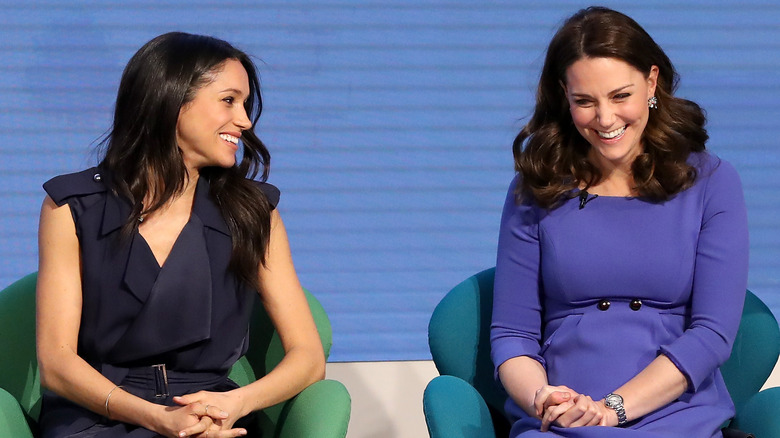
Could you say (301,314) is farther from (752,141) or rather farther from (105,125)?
(752,141)

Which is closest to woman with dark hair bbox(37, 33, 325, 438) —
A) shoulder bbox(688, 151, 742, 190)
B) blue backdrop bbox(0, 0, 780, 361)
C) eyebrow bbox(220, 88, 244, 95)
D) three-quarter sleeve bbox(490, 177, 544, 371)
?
eyebrow bbox(220, 88, 244, 95)

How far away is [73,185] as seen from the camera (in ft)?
9.12

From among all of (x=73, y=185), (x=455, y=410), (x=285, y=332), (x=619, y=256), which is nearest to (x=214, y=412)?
(x=285, y=332)

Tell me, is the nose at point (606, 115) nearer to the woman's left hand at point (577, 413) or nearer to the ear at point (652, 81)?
the ear at point (652, 81)

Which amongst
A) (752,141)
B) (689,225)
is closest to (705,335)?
(689,225)

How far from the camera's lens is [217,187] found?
2.93 meters

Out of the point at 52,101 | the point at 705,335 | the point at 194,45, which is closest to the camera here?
the point at 705,335

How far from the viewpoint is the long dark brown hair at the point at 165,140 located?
2.78m

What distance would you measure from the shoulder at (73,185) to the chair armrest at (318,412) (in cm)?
72

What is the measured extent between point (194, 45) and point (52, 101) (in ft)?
4.51

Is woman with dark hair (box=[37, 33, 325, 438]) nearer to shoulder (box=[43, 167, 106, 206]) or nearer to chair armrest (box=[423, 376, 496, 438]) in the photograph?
shoulder (box=[43, 167, 106, 206])

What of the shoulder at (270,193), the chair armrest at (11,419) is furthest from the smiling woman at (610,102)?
the chair armrest at (11,419)

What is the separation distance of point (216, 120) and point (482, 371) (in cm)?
95

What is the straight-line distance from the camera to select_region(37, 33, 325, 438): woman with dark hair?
2.72 m
